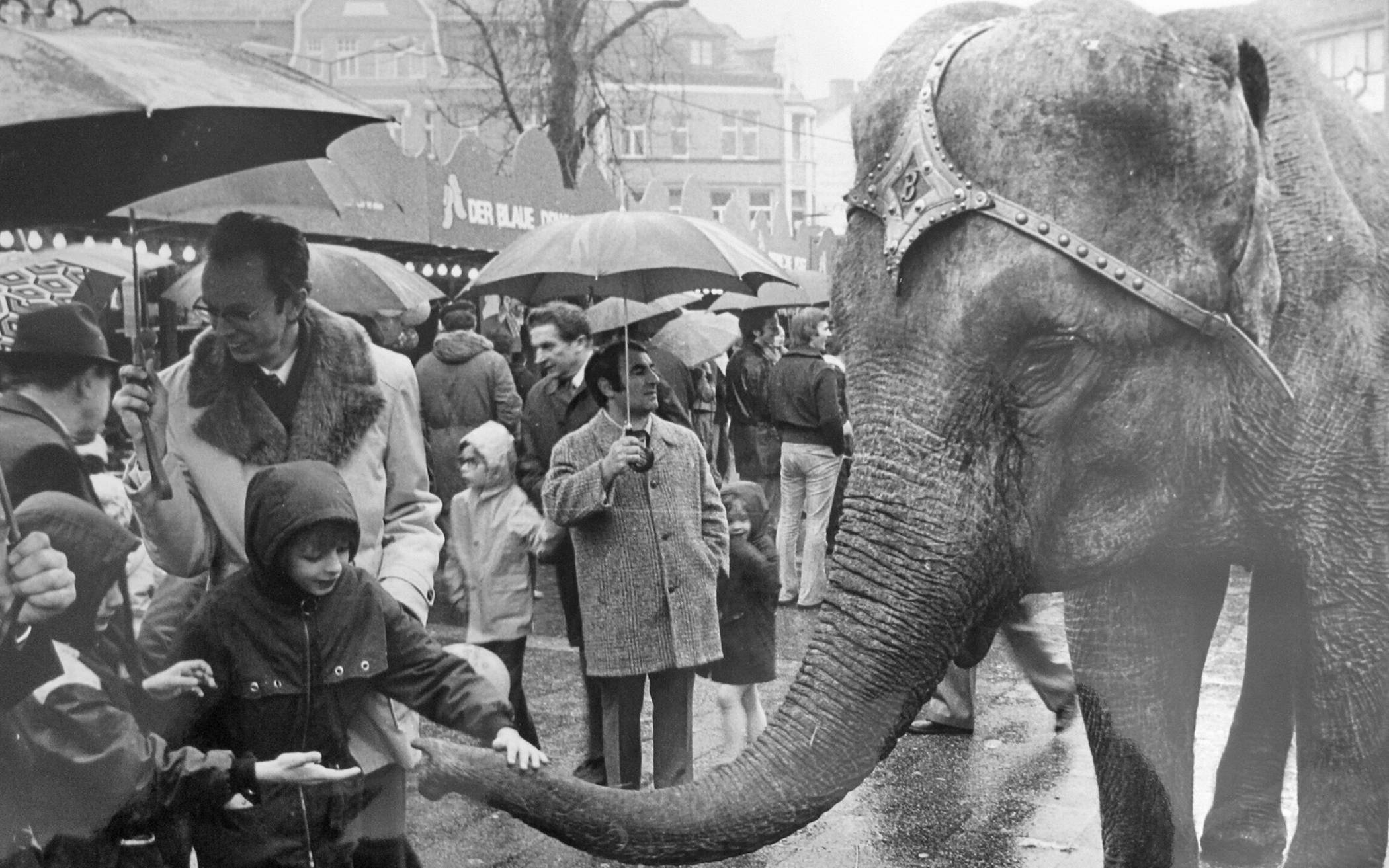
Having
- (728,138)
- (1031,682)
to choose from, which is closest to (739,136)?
(728,138)

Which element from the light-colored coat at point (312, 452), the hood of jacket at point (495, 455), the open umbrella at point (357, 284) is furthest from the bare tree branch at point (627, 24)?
the light-colored coat at point (312, 452)

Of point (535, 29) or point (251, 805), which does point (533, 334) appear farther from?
point (535, 29)

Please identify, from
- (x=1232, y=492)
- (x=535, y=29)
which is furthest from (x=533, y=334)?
(x=535, y=29)

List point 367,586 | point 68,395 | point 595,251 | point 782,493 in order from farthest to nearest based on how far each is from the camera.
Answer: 1. point 782,493
2. point 595,251
3. point 367,586
4. point 68,395

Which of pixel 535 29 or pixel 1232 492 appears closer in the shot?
pixel 1232 492

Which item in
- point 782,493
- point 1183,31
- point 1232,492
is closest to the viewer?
point 1183,31

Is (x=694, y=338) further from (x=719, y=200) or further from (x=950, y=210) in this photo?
(x=719, y=200)

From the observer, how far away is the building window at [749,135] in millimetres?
13938

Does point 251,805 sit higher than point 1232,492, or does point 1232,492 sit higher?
point 1232,492

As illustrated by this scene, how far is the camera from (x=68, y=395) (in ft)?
11.2

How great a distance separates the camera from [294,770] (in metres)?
3.47

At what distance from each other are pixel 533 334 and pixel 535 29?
13.1 metres

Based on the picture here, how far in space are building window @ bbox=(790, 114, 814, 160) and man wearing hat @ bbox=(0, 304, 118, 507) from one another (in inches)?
206

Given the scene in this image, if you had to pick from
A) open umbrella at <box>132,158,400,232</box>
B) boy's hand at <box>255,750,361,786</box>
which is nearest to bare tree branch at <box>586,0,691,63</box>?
open umbrella at <box>132,158,400,232</box>
